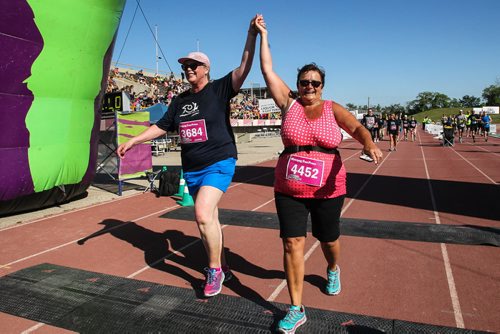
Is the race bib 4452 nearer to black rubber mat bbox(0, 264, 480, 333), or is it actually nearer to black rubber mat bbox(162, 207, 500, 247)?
black rubber mat bbox(0, 264, 480, 333)

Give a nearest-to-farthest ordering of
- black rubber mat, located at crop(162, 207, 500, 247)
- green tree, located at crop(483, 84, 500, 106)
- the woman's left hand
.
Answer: the woman's left hand < black rubber mat, located at crop(162, 207, 500, 247) < green tree, located at crop(483, 84, 500, 106)

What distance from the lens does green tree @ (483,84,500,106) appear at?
323 feet

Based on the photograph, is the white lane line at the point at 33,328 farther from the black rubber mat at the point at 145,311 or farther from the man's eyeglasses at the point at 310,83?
the man's eyeglasses at the point at 310,83

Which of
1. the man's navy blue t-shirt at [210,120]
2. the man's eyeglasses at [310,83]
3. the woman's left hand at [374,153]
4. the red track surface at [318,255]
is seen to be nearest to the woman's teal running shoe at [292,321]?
the red track surface at [318,255]

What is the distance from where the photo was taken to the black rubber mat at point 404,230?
4.86 m

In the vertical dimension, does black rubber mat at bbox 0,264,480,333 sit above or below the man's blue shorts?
below

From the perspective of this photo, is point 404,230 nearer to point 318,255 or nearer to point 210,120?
point 318,255

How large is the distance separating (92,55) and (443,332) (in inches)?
291

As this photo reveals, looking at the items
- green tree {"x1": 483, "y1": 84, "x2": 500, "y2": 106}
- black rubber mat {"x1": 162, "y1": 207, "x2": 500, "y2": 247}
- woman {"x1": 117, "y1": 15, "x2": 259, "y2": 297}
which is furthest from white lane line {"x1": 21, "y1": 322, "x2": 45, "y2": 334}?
green tree {"x1": 483, "y1": 84, "x2": 500, "y2": 106}

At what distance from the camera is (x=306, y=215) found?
2.89 metres

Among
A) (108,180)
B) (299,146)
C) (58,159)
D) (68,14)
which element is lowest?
(108,180)

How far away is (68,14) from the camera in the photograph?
6.71 m

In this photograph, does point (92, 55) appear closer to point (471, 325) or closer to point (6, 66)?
point (6, 66)

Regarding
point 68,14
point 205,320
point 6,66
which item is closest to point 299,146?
point 205,320
